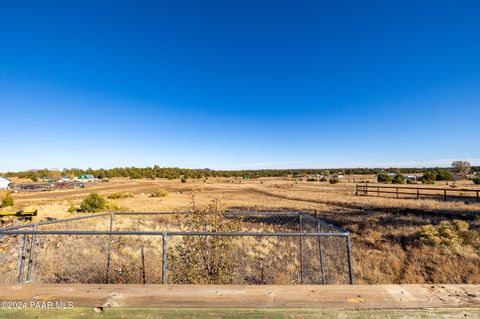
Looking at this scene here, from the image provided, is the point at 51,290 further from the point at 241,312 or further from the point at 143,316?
the point at 241,312

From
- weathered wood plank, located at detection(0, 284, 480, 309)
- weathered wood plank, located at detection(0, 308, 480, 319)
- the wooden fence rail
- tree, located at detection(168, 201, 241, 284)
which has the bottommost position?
the wooden fence rail

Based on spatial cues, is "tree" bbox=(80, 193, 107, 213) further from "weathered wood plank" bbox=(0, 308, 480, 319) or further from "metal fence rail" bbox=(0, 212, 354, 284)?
"weathered wood plank" bbox=(0, 308, 480, 319)

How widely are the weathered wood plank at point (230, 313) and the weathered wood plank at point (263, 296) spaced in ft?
0.08

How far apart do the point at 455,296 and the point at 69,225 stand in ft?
59.4

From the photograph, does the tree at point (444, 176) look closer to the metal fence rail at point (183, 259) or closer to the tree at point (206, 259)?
the metal fence rail at point (183, 259)

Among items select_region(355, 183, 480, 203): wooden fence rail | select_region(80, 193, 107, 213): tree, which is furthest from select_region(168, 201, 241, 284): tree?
select_region(355, 183, 480, 203): wooden fence rail

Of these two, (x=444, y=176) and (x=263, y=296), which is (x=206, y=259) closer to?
(x=263, y=296)

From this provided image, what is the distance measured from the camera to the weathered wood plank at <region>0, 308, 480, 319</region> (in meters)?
1.49

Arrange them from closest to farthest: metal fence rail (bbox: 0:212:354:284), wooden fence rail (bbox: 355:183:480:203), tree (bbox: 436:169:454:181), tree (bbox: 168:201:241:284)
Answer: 1. tree (bbox: 168:201:241:284)
2. metal fence rail (bbox: 0:212:354:284)
3. wooden fence rail (bbox: 355:183:480:203)
4. tree (bbox: 436:169:454:181)

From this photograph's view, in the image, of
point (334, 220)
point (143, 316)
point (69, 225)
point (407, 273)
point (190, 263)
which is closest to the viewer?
point (143, 316)

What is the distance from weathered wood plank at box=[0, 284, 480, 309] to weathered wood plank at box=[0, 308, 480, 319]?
0.9 inches

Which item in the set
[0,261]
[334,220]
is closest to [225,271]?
[0,261]

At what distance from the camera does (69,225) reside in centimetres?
1509

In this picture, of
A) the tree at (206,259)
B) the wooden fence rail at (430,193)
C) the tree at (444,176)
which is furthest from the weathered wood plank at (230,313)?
the tree at (444,176)
